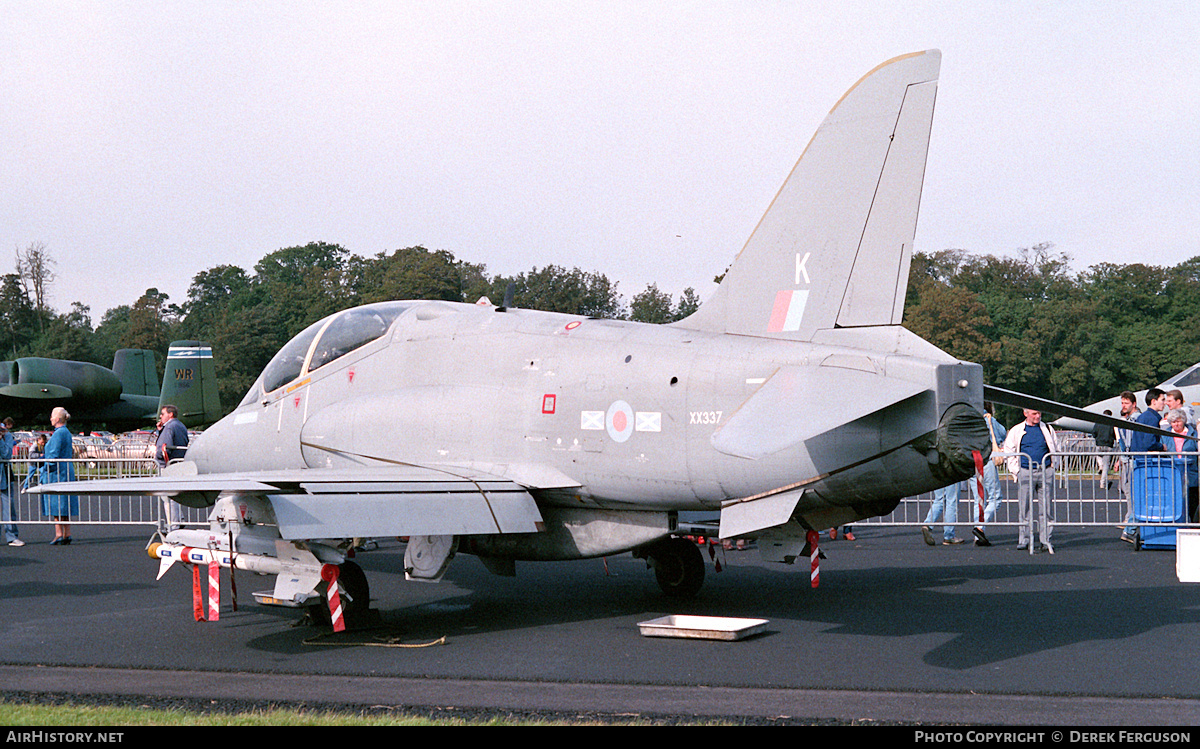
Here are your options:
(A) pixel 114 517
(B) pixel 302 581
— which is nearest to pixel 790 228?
(B) pixel 302 581

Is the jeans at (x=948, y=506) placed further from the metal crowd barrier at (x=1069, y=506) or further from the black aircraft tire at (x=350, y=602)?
the black aircraft tire at (x=350, y=602)

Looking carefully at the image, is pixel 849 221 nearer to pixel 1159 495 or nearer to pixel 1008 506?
pixel 1159 495

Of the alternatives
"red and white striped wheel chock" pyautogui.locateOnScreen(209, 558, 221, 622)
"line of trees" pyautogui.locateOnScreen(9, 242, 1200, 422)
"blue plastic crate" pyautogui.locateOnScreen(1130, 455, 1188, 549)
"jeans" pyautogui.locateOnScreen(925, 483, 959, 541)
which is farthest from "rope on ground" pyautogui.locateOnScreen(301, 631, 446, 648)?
"line of trees" pyautogui.locateOnScreen(9, 242, 1200, 422)

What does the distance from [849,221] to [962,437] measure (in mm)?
2006

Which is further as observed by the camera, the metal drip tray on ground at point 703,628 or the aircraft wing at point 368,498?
the metal drip tray on ground at point 703,628

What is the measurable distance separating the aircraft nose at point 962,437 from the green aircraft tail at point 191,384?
35.4 meters

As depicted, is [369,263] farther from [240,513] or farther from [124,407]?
[240,513]

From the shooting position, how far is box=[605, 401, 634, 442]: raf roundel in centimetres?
836

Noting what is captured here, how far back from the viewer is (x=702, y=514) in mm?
10016

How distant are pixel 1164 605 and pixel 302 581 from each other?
7683 millimetres

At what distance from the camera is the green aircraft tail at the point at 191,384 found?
3850 centimetres

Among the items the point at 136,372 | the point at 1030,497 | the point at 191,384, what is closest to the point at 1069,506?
the point at 1030,497

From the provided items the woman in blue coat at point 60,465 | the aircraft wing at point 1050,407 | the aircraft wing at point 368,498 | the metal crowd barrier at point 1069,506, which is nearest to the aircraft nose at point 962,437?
the aircraft wing at point 1050,407

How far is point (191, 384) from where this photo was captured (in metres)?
38.7
